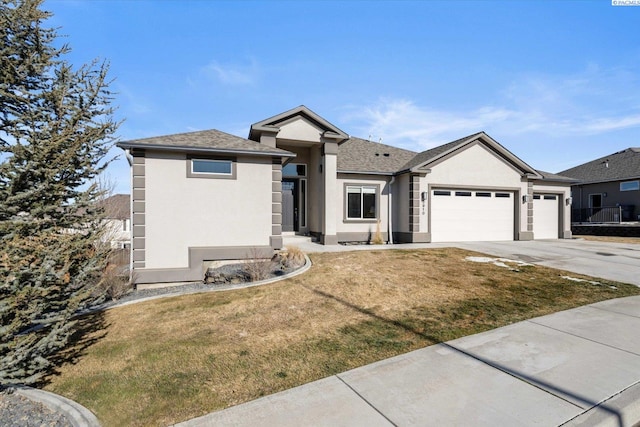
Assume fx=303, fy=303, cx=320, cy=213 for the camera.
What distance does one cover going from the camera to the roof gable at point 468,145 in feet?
49.6

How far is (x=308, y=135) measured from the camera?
547 inches

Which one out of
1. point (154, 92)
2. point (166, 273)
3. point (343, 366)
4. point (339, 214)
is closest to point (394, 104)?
point (339, 214)

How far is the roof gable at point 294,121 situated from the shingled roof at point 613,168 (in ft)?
66.2

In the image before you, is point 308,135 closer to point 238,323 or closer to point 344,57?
point 344,57

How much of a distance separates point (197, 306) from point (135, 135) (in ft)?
21.9

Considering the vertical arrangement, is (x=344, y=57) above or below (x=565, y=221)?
above

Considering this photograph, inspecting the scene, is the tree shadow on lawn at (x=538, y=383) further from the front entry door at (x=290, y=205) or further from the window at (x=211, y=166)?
the front entry door at (x=290, y=205)

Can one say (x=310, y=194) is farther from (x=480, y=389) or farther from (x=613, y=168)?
(x=613, y=168)

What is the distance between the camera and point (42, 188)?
152 inches

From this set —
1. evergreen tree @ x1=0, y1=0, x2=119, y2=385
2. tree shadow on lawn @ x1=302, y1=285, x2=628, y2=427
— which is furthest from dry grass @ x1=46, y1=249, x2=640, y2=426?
evergreen tree @ x1=0, y1=0, x2=119, y2=385

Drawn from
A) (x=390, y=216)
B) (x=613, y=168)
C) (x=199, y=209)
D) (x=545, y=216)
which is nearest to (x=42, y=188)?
(x=199, y=209)

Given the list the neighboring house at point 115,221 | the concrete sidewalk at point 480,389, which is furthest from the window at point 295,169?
the concrete sidewalk at point 480,389

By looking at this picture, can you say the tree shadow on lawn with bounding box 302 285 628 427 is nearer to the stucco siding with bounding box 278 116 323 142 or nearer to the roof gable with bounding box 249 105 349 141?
the roof gable with bounding box 249 105 349 141

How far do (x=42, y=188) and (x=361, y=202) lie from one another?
1291 cm
